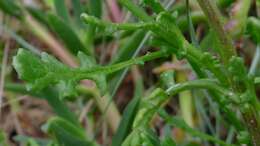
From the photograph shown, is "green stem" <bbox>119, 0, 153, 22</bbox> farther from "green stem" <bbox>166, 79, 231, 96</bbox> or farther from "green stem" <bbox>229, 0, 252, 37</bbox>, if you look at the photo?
"green stem" <bbox>229, 0, 252, 37</bbox>

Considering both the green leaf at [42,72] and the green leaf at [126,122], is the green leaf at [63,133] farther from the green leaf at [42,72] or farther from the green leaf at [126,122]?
the green leaf at [42,72]

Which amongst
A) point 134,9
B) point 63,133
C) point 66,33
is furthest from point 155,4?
point 66,33

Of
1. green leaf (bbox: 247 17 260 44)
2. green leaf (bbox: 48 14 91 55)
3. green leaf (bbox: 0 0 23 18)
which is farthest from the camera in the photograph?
green leaf (bbox: 0 0 23 18)

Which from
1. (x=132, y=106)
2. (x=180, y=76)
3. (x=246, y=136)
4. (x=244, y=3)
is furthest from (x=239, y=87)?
(x=180, y=76)

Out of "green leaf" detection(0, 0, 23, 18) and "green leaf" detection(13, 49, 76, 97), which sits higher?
"green leaf" detection(0, 0, 23, 18)

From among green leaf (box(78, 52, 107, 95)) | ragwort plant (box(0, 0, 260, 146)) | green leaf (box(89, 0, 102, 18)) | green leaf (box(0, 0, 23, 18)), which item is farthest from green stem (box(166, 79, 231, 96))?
green leaf (box(0, 0, 23, 18))
